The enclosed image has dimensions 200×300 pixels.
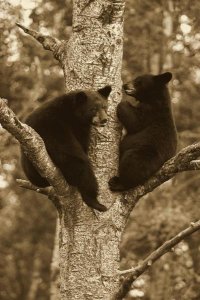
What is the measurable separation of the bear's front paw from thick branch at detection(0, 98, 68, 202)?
43 centimetres

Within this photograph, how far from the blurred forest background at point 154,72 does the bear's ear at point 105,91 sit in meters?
8.90

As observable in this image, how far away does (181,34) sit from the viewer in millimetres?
15859

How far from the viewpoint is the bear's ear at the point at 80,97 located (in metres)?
5.65

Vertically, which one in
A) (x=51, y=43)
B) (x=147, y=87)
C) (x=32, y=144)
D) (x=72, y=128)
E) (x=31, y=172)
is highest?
(x=147, y=87)

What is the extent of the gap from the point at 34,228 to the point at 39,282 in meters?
1.97

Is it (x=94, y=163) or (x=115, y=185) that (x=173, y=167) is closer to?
(x=115, y=185)

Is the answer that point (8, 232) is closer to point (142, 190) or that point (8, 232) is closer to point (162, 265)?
point (162, 265)

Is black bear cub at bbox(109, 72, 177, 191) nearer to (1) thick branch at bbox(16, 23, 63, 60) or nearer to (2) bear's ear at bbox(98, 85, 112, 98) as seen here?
(2) bear's ear at bbox(98, 85, 112, 98)

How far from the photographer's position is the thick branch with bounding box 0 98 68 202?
4.30m

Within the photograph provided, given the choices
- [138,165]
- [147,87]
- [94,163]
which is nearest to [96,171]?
[94,163]

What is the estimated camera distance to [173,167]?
194 inches

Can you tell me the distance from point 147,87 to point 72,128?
154 cm

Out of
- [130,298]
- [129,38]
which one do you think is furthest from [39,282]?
[129,38]

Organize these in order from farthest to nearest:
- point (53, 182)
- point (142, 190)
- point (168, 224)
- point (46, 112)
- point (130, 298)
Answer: point (130, 298), point (168, 224), point (46, 112), point (142, 190), point (53, 182)
